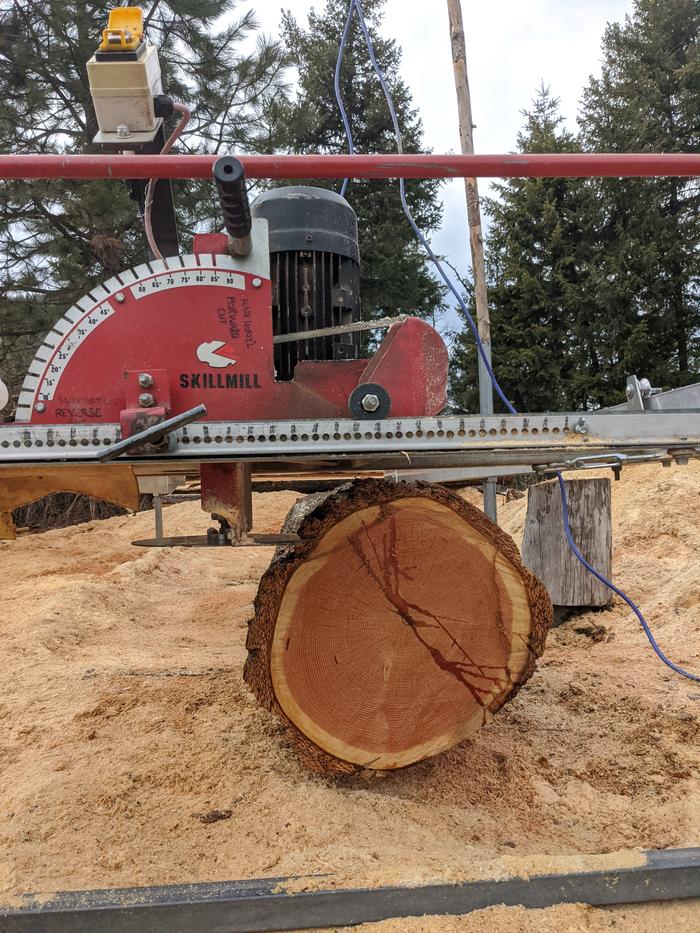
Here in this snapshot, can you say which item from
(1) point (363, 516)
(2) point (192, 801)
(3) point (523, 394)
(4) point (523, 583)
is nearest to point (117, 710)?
(2) point (192, 801)

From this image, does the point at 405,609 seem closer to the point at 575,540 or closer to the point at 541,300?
the point at 575,540

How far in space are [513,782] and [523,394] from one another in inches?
433

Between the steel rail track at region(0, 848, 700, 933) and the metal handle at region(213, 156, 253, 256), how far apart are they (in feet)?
4.75

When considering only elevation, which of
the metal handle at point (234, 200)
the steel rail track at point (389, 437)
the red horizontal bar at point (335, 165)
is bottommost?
the steel rail track at point (389, 437)

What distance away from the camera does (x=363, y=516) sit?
183cm

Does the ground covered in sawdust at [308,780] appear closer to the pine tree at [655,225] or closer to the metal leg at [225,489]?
the metal leg at [225,489]

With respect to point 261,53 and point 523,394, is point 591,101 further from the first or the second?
point 261,53

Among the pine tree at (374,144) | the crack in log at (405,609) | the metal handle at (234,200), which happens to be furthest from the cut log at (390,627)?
the pine tree at (374,144)

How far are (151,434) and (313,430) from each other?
0.35m

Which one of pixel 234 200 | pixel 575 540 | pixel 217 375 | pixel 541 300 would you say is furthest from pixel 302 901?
pixel 541 300

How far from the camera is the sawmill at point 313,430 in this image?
1.48 metres

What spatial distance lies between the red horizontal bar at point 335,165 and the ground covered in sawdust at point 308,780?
1.59 m

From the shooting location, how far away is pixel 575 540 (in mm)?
3744

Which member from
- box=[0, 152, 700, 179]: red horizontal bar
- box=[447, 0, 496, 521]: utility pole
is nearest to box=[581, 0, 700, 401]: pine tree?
Result: box=[447, 0, 496, 521]: utility pole
